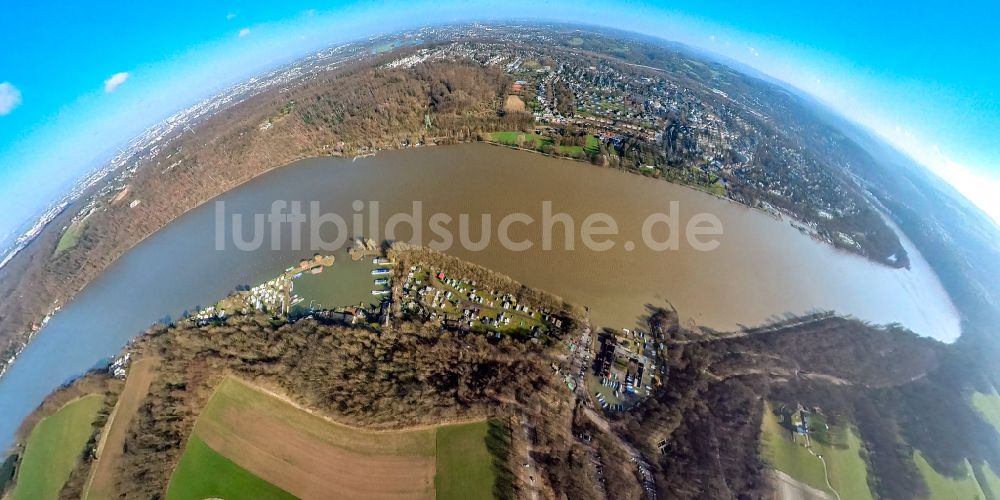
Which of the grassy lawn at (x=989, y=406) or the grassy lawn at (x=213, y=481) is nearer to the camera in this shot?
the grassy lawn at (x=213, y=481)

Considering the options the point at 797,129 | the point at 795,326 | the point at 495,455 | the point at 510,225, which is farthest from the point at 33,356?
the point at 797,129

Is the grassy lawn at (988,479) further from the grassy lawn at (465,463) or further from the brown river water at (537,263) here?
the grassy lawn at (465,463)

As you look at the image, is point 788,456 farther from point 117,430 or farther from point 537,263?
point 117,430

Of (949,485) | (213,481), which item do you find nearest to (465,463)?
(213,481)

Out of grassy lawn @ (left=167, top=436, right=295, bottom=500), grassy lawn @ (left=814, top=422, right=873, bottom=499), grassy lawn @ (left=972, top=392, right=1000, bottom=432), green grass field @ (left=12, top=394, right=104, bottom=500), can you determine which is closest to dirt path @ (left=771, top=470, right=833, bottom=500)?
grassy lawn @ (left=814, top=422, right=873, bottom=499)

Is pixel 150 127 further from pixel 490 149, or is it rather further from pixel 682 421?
pixel 682 421

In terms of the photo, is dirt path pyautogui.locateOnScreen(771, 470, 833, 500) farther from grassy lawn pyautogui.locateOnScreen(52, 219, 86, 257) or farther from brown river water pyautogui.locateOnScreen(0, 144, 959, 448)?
grassy lawn pyautogui.locateOnScreen(52, 219, 86, 257)

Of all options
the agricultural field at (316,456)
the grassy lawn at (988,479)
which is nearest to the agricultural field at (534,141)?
the agricultural field at (316,456)
